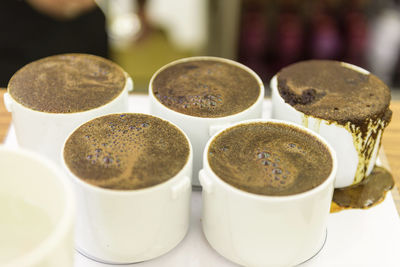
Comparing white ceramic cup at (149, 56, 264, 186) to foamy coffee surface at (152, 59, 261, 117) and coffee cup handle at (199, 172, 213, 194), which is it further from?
coffee cup handle at (199, 172, 213, 194)

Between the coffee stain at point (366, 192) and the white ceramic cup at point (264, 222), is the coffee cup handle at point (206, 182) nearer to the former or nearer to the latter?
the white ceramic cup at point (264, 222)

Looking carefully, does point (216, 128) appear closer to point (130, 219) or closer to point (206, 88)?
point (206, 88)

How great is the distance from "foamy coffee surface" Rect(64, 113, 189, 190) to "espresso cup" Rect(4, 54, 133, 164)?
0.07m

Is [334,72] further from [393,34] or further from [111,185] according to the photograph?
[393,34]

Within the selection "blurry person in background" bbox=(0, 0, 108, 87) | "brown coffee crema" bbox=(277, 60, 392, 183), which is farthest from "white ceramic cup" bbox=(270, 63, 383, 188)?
"blurry person in background" bbox=(0, 0, 108, 87)

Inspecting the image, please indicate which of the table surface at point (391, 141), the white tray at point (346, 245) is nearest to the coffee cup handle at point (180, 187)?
the white tray at point (346, 245)

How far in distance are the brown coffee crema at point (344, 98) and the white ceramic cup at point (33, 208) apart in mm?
592

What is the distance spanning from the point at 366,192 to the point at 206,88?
0.44 meters

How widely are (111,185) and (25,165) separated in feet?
0.59

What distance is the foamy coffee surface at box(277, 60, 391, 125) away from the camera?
1.14 m

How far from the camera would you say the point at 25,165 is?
0.76 metres

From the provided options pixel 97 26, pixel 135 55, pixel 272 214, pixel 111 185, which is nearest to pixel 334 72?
pixel 272 214

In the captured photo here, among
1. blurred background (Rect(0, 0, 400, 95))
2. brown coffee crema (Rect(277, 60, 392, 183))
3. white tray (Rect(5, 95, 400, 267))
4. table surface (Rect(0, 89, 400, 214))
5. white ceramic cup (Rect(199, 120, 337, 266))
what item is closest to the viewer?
white ceramic cup (Rect(199, 120, 337, 266))

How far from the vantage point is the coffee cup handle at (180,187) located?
3.04 feet
